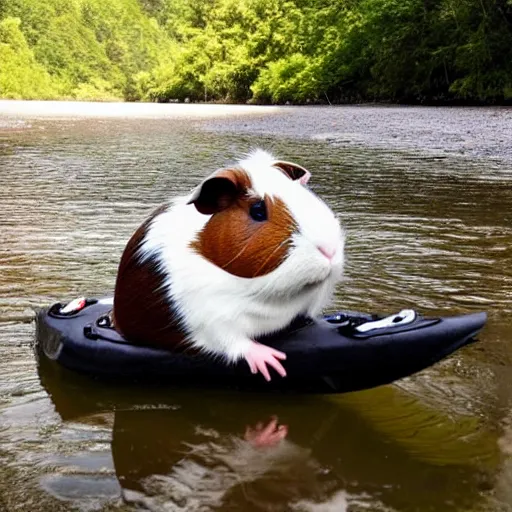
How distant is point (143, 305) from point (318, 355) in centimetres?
71

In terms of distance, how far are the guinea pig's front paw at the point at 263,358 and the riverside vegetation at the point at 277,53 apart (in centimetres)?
3275

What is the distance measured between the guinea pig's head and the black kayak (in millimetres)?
317

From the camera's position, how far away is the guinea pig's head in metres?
2.56

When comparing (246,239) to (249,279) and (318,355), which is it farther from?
(318,355)

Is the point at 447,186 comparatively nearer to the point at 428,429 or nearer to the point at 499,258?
the point at 499,258

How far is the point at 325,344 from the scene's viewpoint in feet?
9.53

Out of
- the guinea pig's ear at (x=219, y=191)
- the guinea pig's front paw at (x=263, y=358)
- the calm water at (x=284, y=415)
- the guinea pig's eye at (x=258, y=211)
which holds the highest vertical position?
the guinea pig's ear at (x=219, y=191)

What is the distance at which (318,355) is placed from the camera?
290cm

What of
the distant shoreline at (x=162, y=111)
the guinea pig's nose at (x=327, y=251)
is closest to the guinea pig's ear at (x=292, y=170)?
the guinea pig's nose at (x=327, y=251)

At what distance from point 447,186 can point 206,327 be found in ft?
21.2

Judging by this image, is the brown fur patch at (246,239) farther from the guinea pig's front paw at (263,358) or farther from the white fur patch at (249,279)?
the guinea pig's front paw at (263,358)

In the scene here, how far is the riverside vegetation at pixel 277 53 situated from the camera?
35.9 meters

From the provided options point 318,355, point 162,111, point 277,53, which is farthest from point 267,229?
point 277,53

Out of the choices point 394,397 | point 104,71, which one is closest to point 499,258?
point 394,397
